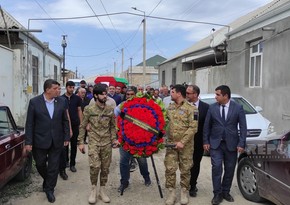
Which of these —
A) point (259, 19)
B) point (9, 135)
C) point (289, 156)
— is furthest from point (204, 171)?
point (259, 19)

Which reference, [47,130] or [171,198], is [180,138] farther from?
[47,130]

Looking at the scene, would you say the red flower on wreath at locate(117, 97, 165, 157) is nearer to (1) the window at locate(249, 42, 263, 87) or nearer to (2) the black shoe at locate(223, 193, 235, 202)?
(2) the black shoe at locate(223, 193, 235, 202)

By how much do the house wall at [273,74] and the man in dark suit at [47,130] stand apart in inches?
325

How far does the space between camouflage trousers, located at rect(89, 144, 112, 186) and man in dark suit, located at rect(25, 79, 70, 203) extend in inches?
22.3

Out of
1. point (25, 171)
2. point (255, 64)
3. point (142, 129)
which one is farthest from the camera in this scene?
point (255, 64)

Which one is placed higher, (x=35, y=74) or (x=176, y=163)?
(x=35, y=74)

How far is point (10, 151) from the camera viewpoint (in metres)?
5.18

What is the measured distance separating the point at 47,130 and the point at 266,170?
3203 millimetres

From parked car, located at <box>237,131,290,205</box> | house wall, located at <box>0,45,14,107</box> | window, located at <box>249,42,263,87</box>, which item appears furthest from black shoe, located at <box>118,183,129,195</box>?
window, located at <box>249,42,263,87</box>

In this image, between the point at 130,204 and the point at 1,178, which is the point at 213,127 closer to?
the point at 130,204

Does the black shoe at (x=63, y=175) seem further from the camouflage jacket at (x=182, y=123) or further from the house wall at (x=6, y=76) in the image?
the house wall at (x=6, y=76)

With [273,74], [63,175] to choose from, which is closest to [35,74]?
[273,74]

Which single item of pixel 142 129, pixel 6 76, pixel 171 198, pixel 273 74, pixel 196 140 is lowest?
pixel 171 198

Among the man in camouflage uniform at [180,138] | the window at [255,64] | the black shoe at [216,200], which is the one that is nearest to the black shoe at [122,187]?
the man in camouflage uniform at [180,138]
